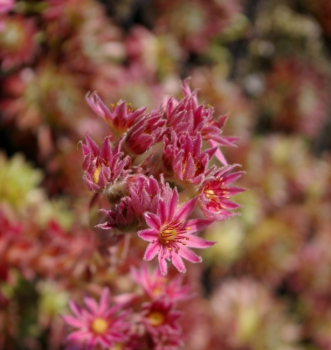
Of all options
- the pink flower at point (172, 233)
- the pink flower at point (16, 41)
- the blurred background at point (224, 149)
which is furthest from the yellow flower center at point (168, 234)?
the pink flower at point (16, 41)

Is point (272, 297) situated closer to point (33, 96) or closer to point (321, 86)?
point (321, 86)

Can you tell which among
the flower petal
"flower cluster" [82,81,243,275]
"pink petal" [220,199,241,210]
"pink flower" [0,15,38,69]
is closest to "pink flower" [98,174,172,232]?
"flower cluster" [82,81,243,275]

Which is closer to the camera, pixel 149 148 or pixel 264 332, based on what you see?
pixel 149 148

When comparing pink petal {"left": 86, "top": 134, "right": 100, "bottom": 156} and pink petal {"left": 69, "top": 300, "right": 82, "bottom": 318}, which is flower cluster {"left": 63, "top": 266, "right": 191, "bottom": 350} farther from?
pink petal {"left": 86, "top": 134, "right": 100, "bottom": 156}

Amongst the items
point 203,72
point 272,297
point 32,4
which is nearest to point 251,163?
point 203,72

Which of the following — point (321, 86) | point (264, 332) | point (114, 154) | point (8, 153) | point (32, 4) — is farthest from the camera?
point (321, 86)

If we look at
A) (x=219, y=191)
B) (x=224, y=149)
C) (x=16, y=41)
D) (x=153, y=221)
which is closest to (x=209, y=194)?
(x=219, y=191)
